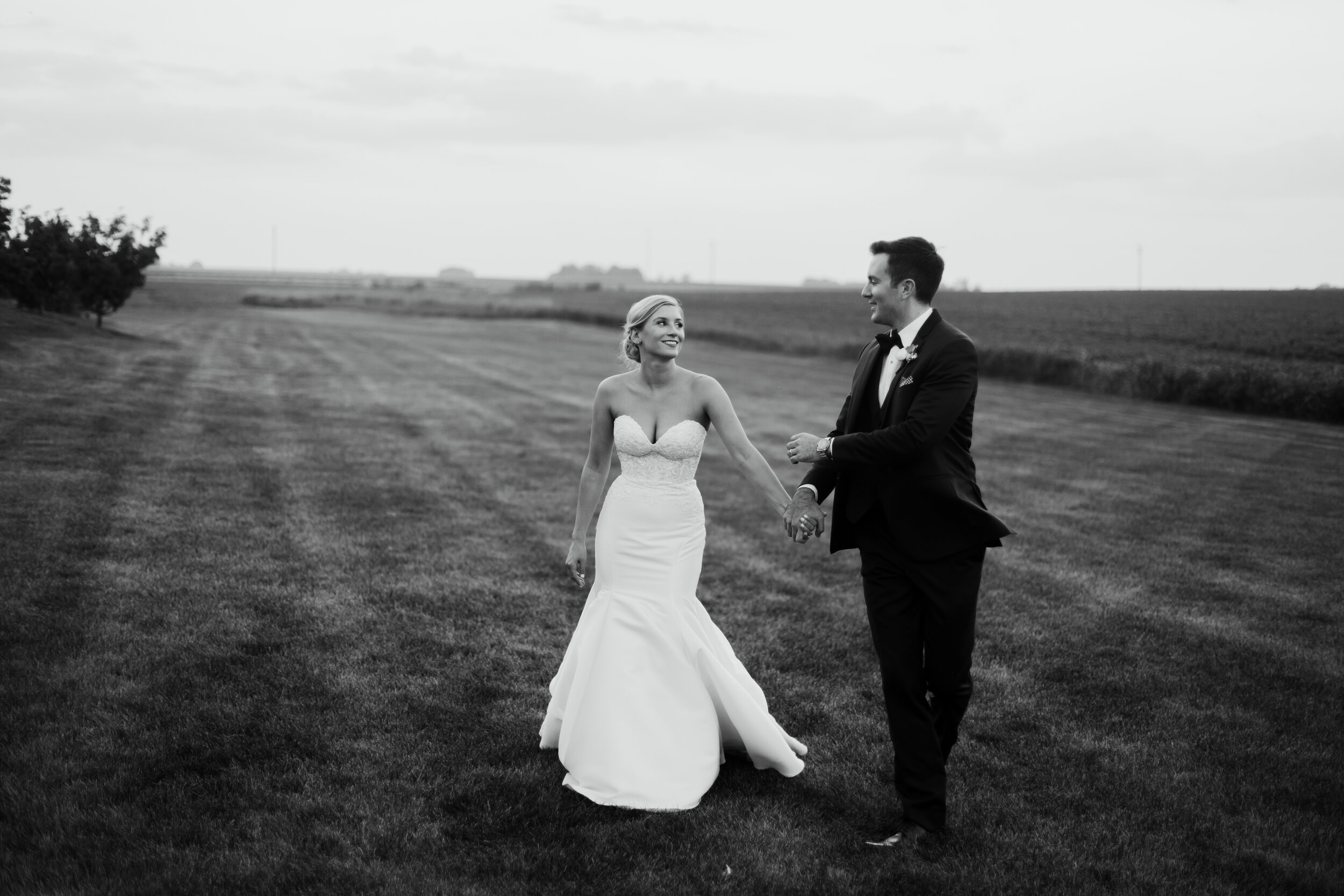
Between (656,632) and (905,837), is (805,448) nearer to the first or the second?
(656,632)

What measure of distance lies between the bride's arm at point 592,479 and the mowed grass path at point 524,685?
3.67 feet

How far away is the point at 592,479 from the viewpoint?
5.92 m

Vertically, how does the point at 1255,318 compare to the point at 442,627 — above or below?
above

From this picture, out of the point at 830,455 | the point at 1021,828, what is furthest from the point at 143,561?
the point at 1021,828

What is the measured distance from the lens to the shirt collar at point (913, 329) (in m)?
4.78

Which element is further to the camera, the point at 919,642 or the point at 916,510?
the point at 919,642

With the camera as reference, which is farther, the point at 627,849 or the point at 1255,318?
the point at 1255,318

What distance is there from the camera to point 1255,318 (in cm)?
4509

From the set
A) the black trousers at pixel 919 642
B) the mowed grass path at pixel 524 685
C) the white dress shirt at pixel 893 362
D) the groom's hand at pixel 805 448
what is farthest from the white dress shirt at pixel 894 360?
the mowed grass path at pixel 524 685

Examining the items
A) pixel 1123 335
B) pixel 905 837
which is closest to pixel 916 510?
pixel 905 837

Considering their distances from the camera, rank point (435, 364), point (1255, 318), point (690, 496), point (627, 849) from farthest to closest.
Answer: point (1255, 318)
point (435, 364)
point (690, 496)
point (627, 849)

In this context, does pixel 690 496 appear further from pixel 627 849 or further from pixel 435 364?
pixel 435 364

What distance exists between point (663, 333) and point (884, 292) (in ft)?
3.99

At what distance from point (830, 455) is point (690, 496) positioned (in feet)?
3.44
